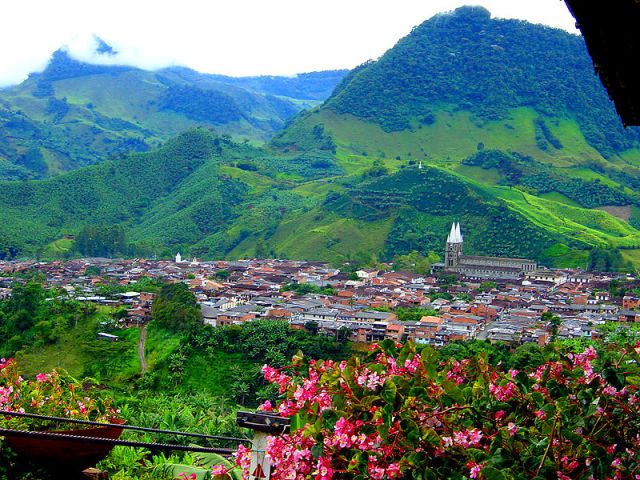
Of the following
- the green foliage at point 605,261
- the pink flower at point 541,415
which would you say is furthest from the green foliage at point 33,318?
the green foliage at point 605,261

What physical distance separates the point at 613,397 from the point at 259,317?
1089 inches

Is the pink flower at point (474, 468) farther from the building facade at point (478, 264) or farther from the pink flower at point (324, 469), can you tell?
the building facade at point (478, 264)

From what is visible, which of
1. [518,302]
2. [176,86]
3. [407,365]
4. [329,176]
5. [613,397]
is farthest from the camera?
[176,86]

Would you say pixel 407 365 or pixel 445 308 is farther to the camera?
pixel 445 308

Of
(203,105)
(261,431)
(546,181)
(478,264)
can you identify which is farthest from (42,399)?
(203,105)

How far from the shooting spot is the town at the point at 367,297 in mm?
28969

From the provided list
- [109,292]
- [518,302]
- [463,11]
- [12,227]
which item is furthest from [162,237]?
[463,11]

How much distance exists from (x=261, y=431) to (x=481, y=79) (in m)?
94.9

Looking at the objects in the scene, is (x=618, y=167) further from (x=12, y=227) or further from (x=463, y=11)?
(x=12, y=227)

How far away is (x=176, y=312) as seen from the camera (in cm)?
2880

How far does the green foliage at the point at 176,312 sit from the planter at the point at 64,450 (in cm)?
2304

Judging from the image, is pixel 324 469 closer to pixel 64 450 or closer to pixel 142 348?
pixel 64 450

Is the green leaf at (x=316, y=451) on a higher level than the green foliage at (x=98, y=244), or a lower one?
higher

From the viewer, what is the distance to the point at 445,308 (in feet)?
114
